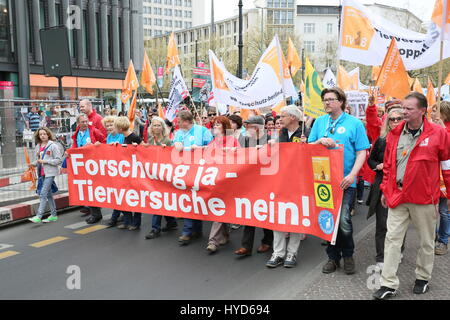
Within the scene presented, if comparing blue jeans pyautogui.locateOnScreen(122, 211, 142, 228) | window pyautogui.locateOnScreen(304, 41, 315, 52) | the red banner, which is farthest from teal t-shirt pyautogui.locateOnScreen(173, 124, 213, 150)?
window pyautogui.locateOnScreen(304, 41, 315, 52)

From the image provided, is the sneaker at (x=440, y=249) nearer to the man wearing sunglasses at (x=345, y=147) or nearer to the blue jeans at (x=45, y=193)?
the man wearing sunglasses at (x=345, y=147)

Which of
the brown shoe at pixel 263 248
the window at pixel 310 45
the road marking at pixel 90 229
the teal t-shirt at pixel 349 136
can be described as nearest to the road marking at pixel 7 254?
the road marking at pixel 90 229

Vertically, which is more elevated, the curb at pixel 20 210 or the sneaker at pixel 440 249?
the sneaker at pixel 440 249

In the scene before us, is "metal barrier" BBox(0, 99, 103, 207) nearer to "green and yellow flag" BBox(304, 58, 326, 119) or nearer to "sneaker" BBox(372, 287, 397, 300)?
"green and yellow flag" BBox(304, 58, 326, 119)

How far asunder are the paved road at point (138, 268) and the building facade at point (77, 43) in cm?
2070

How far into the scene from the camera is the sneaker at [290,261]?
496 centimetres

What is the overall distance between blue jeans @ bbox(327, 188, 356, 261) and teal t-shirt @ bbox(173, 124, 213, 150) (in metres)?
2.28

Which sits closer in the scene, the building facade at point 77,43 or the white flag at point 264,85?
the white flag at point 264,85

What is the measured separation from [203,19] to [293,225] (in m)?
150

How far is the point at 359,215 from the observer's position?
294 inches

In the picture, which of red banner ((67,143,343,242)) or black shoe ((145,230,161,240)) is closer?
red banner ((67,143,343,242))

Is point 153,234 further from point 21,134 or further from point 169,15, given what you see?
point 169,15

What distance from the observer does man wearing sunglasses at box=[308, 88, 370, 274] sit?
455 cm
